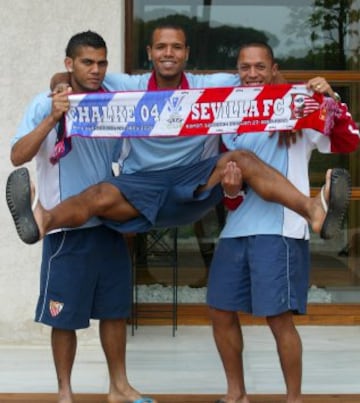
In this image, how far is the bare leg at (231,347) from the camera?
536 centimetres

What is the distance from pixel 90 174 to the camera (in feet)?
17.5

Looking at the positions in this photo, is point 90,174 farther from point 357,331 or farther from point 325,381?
point 357,331

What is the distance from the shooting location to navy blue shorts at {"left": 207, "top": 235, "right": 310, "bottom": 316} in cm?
513

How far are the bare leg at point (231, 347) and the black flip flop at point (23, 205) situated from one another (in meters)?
1.03

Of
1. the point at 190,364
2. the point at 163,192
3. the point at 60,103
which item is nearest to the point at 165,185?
the point at 163,192

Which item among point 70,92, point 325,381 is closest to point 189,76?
point 70,92

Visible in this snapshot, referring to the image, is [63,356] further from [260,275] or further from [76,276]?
[260,275]

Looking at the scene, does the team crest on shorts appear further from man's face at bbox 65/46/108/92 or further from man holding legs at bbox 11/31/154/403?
man's face at bbox 65/46/108/92

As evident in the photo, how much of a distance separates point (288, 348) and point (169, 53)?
5.06ft

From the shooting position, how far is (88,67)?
516 cm

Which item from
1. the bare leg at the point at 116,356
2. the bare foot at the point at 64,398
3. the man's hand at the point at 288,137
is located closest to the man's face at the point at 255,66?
the man's hand at the point at 288,137

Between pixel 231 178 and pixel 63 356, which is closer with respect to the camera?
pixel 231 178

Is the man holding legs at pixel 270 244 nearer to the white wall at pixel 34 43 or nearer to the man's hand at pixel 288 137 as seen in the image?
the man's hand at pixel 288 137

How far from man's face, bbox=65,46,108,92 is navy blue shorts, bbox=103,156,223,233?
0.48 m
